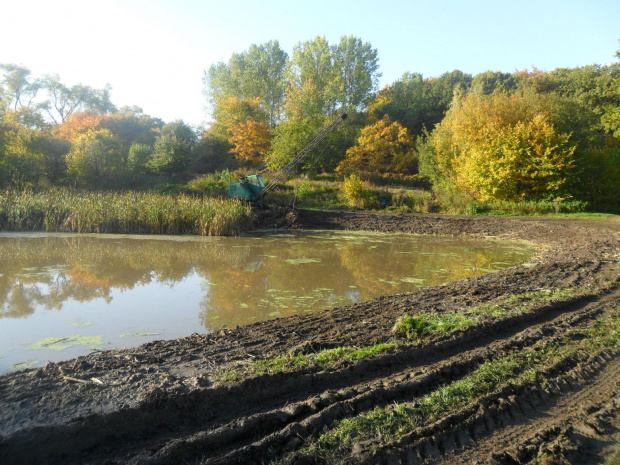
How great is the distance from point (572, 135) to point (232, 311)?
2556cm

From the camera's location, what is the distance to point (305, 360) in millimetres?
4215

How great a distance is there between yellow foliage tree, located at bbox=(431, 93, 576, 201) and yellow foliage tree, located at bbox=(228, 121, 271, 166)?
18.0 meters

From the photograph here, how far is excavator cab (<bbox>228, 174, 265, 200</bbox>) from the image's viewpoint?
22875 mm

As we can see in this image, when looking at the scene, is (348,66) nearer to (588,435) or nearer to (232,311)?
(232,311)

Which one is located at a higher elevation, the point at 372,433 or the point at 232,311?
the point at 372,433

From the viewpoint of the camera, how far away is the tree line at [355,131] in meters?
23.4

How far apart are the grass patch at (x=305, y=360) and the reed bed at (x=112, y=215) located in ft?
44.6

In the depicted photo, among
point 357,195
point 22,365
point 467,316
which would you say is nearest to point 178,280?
point 22,365

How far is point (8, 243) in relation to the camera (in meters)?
13.4

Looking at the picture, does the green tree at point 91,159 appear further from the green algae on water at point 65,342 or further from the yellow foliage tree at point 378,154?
the green algae on water at point 65,342

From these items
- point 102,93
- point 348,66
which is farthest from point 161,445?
point 102,93

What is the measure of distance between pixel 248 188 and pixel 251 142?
1572cm

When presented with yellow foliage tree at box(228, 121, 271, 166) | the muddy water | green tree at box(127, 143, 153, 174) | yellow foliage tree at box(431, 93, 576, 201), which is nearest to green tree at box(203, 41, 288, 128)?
yellow foliage tree at box(228, 121, 271, 166)

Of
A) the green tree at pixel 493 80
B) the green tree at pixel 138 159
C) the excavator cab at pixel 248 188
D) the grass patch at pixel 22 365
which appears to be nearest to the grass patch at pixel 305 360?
the grass patch at pixel 22 365
